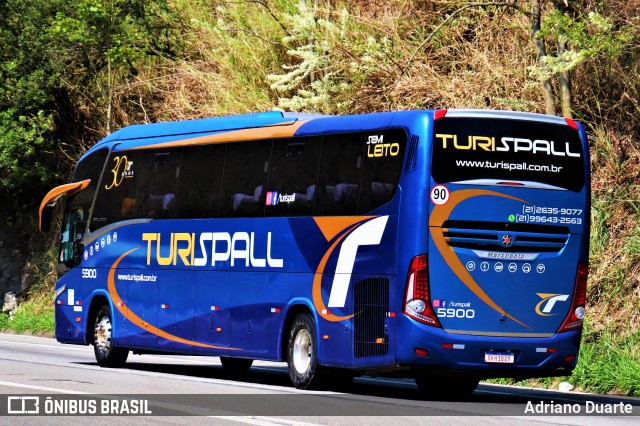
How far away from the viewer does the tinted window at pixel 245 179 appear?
19.2m

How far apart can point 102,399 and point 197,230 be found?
18.7 feet

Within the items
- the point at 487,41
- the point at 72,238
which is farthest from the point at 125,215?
the point at 487,41

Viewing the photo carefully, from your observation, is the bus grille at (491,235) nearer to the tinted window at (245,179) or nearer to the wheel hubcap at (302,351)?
the wheel hubcap at (302,351)

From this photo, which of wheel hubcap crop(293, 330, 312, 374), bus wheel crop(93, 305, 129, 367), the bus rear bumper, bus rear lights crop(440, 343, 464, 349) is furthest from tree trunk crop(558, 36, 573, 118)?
bus wheel crop(93, 305, 129, 367)

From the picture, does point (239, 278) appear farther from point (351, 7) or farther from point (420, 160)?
point (351, 7)

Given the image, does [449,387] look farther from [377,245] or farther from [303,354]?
[377,245]

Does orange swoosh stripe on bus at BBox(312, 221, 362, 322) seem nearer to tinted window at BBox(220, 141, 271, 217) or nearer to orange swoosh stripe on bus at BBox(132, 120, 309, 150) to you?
tinted window at BBox(220, 141, 271, 217)

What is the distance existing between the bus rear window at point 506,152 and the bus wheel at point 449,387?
3.20 m

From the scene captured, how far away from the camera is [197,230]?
20.3m

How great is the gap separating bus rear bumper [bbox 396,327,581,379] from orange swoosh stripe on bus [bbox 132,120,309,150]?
4.26 metres

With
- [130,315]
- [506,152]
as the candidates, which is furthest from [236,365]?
[506,152]

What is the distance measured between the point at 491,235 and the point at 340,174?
2454 mm

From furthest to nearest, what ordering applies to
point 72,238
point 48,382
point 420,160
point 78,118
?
point 78,118 → point 72,238 → point 48,382 → point 420,160

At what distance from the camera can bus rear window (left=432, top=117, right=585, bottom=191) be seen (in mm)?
16031
